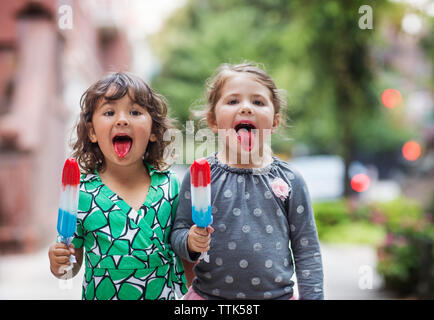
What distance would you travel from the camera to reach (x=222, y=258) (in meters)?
1.83

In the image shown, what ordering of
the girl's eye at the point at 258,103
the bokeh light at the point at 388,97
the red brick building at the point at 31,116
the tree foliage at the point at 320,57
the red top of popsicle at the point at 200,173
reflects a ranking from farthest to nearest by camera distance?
the bokeh light at the point at 388,97 < the tree foliage at the point at 320,57 < the red brick building at the point at 31,116 < the girl's eye at the point at 258,103 < the red top of popsicle at the point at 200,173

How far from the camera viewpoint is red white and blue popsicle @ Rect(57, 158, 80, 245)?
5.30ft

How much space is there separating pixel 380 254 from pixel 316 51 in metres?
4.11

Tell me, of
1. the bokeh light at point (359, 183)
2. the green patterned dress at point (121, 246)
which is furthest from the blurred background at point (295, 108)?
the bokeh light at point (359, 183)

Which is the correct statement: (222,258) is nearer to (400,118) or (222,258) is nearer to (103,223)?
(103,223)

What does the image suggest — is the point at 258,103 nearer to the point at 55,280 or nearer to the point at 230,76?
the point at 230,76

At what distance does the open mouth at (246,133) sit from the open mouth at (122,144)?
1.38 ft

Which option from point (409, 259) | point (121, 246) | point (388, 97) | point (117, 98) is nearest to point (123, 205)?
point (121, 246)

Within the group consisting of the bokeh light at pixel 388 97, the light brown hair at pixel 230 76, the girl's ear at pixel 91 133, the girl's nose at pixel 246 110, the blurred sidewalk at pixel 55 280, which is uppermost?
the bokeh light at pixel 388 97

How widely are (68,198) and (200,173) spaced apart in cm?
45

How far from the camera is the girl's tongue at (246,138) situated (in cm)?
186

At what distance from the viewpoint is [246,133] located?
1854 mm

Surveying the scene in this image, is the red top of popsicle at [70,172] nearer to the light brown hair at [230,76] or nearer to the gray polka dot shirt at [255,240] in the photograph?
the gray polka dot shirt at [255,240]
